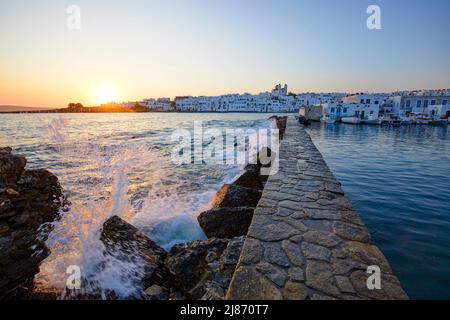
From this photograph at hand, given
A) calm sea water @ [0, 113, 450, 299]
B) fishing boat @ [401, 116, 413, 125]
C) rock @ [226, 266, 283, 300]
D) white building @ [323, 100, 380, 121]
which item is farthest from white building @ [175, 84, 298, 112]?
rock @ [226, 266, 283, 300]

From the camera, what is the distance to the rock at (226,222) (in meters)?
4.48

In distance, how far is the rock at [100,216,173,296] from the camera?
11.3 ft

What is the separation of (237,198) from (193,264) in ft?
8.35

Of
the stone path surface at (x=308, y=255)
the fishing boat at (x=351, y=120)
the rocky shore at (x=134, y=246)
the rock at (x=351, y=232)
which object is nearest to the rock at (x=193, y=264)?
the rocky shore at (x=134, y=246)

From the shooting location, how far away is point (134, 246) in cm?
404


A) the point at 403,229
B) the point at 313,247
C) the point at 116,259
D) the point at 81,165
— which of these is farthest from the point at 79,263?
the point at 81,165

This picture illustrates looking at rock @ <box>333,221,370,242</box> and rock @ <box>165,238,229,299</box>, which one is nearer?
rock @ <box>165,238,229,299</box>

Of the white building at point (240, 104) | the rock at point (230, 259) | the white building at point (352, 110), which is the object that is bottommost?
the rock at point (230, 259)

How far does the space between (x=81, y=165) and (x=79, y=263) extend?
8360 millimetres

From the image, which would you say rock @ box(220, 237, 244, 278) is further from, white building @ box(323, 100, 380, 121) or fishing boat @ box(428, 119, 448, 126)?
fishing boat @ box(428, 119, 448, 126)

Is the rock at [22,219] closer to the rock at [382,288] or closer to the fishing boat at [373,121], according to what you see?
the rock at [382,288]

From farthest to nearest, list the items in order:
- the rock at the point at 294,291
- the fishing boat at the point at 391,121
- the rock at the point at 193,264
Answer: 1. the fishing boat at the point at 391,121
2. the rock at the point at 193,264
3. the rock at the point at 294,291

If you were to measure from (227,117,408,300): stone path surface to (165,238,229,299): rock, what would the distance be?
67 centimetres
